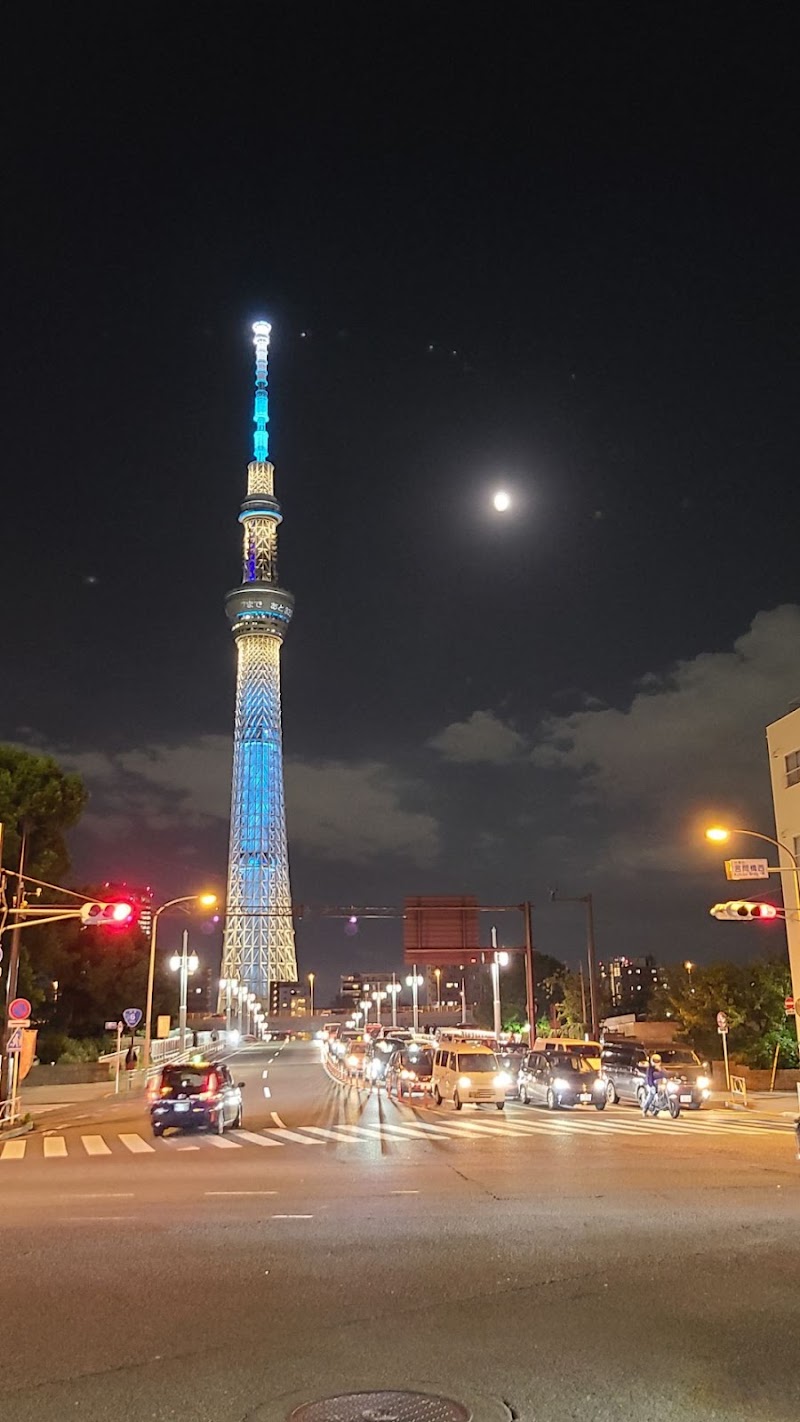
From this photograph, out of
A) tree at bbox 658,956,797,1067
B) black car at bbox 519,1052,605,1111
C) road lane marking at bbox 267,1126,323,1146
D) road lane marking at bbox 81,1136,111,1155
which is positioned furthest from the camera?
tree at bbox 658,956,797,1067

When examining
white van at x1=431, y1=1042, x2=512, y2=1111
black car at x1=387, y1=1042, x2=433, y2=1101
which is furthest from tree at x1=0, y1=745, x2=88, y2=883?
white van at x1=431, y1=1042, x2=512, y2=1111

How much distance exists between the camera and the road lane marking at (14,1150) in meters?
21.0

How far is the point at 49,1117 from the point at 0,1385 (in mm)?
28413

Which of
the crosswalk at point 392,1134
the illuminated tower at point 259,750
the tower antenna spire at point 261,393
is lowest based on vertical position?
the crosswalk at point 392,1134

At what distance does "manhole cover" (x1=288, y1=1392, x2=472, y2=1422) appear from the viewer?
229 inches

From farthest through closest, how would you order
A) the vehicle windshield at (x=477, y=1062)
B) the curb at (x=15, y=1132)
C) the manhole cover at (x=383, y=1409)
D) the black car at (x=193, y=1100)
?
the vehicle windshield at (x=477, y=1062) → the curb at (x=15, y=1132) → the black car at (x=193, y=1100) → the manhole cover at (x=383, y=1409)

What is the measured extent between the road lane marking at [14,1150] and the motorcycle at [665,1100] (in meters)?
17.0

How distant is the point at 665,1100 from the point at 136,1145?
1566 centimetres

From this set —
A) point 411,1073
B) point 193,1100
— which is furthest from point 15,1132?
point 411,1073

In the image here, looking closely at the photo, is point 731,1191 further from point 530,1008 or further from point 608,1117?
point 530,1008

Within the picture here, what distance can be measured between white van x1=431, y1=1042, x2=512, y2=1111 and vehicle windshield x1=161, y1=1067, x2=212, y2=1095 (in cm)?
929

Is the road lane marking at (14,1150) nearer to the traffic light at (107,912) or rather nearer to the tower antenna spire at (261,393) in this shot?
the traffic light at (107,912)

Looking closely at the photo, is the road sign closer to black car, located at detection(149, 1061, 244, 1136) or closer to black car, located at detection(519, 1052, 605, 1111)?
black car, located at detection(519, 1052, 605, 1111)

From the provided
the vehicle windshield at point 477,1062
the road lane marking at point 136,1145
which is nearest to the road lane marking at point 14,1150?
the road lane marking at point 136,1145
